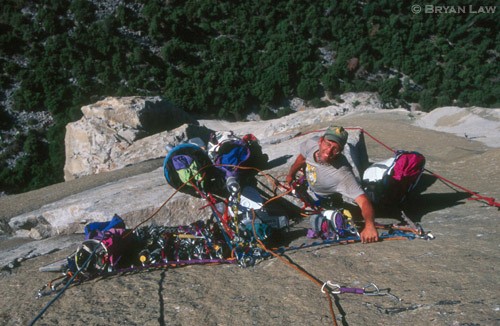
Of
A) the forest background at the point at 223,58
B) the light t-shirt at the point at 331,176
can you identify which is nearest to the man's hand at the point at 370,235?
the light t-shirt at the point at 331,176

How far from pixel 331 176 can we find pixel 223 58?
17.2 metres

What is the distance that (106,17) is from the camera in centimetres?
1852

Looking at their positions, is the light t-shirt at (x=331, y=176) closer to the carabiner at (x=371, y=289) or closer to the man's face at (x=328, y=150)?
the man's face at (x=328, y=150)

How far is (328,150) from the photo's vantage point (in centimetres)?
316

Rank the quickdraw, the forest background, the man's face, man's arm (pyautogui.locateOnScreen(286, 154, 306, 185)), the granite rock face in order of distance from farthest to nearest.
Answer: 1. the forest background
2. the granite rock face
3. man's arm (pyautogui.locateOnScreen(286, 154, 306, 185))
4. the man's face
5. the quickdraw

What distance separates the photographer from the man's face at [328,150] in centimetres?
315

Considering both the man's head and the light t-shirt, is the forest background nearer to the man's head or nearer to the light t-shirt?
the light t-shirt

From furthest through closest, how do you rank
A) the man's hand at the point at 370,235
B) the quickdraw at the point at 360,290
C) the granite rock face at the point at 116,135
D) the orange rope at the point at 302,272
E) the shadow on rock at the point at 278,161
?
1. the granite rock face at the point at 116,135
2. the shadow on rock at the point at 278,161
3. the man's hand at the point at 370,235
4. the quickdraw at the point at 360,290
5. the orange rope at the point at 302,272

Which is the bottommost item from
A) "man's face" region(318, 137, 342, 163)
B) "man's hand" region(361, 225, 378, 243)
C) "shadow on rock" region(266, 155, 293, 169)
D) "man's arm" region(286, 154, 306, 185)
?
"man's hand" region(361, 225, 378, 243)

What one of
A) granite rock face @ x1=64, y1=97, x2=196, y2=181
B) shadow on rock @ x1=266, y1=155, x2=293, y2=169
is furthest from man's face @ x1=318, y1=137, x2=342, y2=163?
granite rock face @ x1=64, y1=97, x2=196, y2=181

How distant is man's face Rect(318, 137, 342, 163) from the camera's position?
315 centimetres

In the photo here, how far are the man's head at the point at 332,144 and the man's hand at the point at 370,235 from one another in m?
0.63

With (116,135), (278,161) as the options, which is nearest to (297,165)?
(278,161)

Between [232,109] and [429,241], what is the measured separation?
15.9 meters
